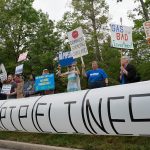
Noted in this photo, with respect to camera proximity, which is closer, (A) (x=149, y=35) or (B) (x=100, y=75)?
(B) (x=100, y=75)

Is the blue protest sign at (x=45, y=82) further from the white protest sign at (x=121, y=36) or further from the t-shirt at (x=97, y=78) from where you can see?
the white protest sign at (x=121, y=36)

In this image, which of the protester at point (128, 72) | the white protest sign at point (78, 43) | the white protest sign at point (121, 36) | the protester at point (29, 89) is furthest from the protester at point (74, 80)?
the protester at point (29, 89)

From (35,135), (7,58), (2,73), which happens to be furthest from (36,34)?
(35,135)

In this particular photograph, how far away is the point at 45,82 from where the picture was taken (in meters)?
14.4

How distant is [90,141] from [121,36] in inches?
154

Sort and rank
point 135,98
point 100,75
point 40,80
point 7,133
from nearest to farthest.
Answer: point 135,98 < point 100,75 < point 7,133 < point 40,80

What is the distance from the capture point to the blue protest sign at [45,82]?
14.2 meters

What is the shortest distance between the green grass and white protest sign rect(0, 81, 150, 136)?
0.28 m

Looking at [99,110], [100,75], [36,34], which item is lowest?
[99,110]

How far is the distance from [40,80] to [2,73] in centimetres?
540

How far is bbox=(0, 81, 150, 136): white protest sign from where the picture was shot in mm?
7324

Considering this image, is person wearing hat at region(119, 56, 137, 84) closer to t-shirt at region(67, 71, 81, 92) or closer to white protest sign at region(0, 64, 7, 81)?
t-shirt at region(67, 71, 81, 92)

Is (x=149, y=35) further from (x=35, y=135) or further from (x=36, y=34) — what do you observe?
(x=36, y=34)

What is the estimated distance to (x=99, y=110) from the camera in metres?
8.19
